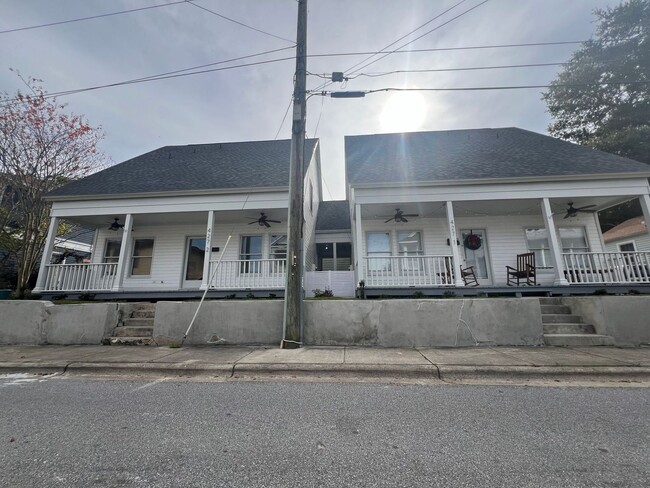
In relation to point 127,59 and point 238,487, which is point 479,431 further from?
point 127,59

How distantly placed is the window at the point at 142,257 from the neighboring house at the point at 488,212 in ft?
25.9

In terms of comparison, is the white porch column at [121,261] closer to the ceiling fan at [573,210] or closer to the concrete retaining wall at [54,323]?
the concrete retaining wall at [54,323]

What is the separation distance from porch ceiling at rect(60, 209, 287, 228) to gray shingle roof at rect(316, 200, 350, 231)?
10.8 feet

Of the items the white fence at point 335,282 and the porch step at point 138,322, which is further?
the white fence at point 335,282

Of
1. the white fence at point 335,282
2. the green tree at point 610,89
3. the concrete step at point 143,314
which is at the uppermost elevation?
the green tree at point 610,89

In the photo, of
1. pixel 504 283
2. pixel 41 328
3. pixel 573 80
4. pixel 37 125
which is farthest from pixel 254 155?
pixel 573 80

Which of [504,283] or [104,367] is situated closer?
[104,367]

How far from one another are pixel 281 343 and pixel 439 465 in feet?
13.3

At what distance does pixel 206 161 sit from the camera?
40.9 feet

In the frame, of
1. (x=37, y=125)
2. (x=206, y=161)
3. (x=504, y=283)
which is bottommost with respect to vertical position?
(x=504, y=283)

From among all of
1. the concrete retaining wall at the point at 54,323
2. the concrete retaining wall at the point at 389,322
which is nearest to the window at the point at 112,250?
the concrete retaining wall at the point at 54,323

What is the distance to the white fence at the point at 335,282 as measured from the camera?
407 inches

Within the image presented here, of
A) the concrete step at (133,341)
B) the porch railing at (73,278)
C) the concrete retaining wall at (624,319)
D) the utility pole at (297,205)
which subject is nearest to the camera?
the utility pole at (297,205)

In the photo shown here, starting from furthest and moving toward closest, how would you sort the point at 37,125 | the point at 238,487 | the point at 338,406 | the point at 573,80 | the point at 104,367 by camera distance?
the point at 573,80
the point at 37,125
the point at 104,367
the point at 338,406
the point at 238,487
